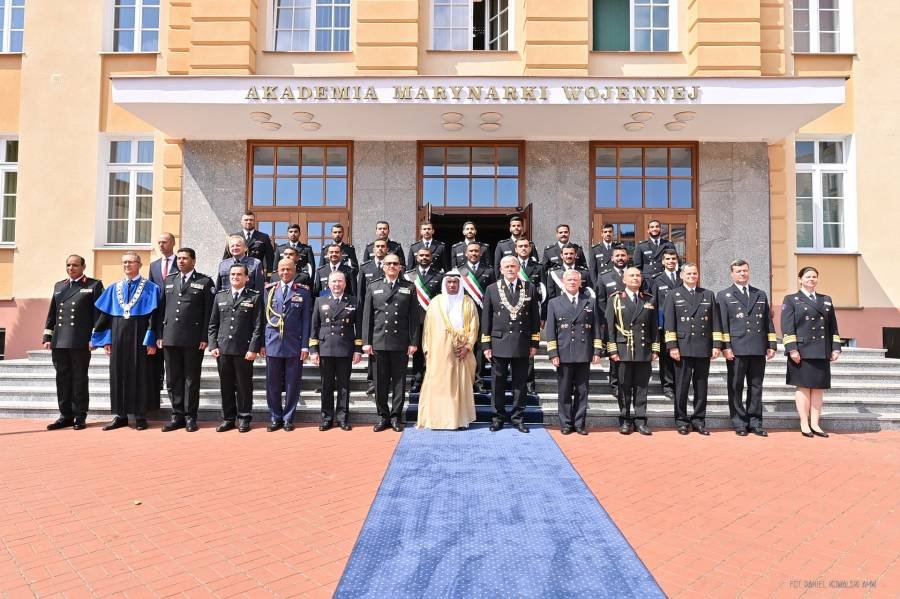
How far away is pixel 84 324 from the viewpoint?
669 cm

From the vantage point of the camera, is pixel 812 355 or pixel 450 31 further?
pixel 450 31

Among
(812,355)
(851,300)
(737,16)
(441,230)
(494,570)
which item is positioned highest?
(737,16)

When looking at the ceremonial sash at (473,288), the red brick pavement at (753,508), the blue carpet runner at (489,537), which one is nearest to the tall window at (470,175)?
the ceremonial sash at (473,288)

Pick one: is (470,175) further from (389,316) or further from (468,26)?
(389,316)

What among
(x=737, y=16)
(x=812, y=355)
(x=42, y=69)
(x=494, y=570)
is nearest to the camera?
(x=494, y=570)

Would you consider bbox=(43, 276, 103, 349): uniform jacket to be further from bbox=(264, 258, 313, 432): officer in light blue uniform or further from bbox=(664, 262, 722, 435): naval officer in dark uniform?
bbox=(664, 262, 722, 435): naval officer in dark uniform

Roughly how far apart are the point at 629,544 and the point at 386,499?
1.78 metres

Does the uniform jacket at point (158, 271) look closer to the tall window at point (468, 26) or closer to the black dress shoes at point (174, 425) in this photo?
the black dress shoes at point (174, 425)

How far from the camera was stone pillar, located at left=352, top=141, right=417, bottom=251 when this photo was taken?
11078mm

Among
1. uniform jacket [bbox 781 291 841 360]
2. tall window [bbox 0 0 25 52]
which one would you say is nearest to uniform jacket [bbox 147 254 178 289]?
uniform jacket [bbox 781 291 841 360]

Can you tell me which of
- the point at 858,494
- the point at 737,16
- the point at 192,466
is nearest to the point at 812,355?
the point at 858,494

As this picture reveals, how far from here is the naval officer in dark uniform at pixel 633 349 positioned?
637 centimetres

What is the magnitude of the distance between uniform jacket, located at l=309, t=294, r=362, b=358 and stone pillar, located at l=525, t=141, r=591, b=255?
5409 millimetres

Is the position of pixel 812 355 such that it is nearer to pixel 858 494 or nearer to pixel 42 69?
pixel 858 494
